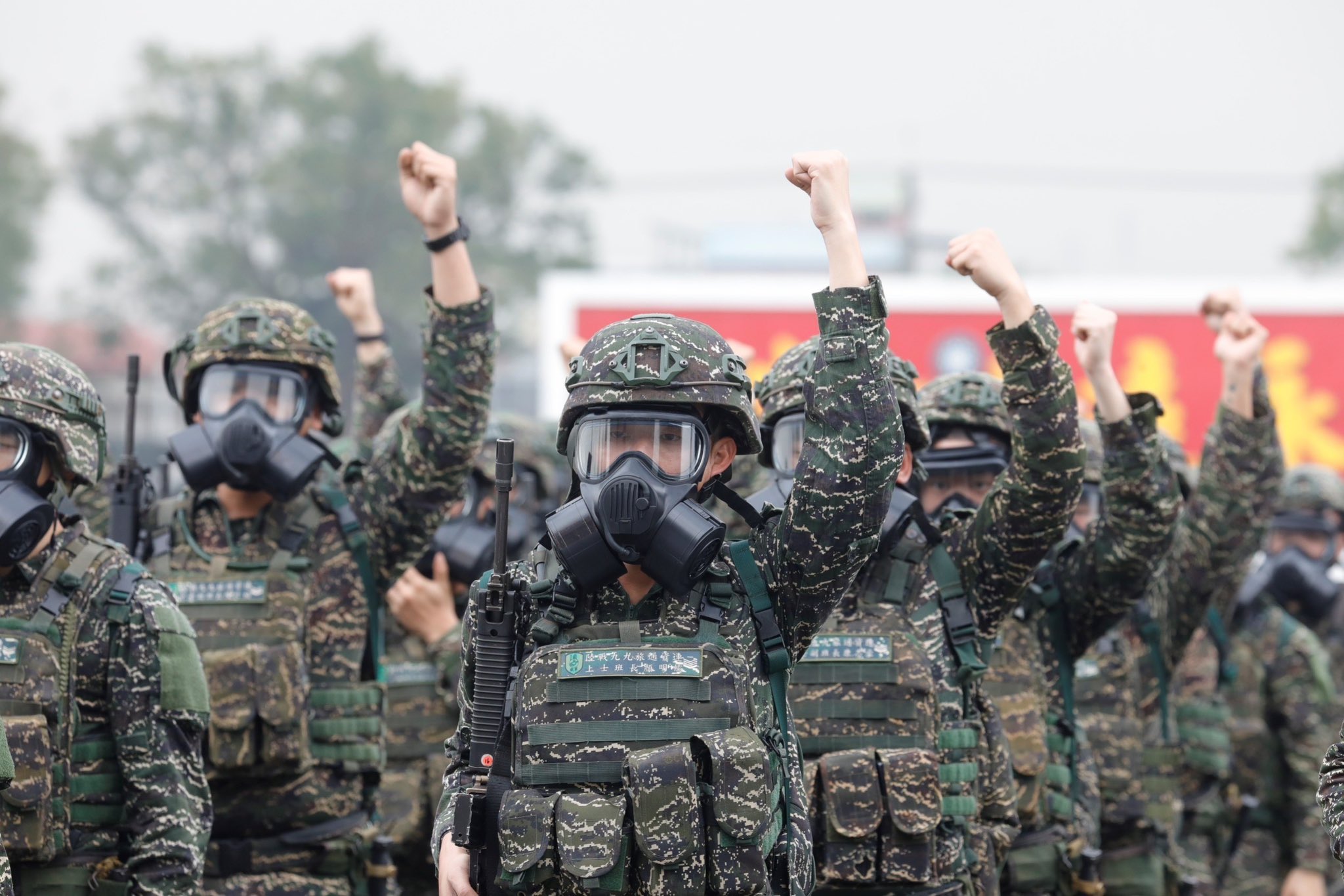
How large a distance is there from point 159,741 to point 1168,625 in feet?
15.6

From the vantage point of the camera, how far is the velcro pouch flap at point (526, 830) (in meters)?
3.80

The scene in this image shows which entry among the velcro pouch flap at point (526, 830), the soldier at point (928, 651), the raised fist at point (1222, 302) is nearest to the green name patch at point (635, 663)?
the velcro pouch flap at point (526, 830)

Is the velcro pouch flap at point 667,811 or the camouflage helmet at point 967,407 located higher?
the camouflage helmet at point 967,407

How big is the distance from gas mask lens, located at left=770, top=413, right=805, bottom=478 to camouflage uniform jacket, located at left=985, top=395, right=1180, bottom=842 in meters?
1.28

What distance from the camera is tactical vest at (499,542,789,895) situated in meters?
3.79

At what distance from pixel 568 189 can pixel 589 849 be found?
40188 mm

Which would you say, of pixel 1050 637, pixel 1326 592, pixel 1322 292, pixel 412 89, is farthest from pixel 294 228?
pixel 1050 637

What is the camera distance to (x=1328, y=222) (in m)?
42.9

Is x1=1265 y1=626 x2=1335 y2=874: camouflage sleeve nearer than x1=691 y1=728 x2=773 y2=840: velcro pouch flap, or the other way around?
x1=691 y1=728 x2=773 y2=840: velcro pouch flap

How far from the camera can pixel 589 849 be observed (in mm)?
3781

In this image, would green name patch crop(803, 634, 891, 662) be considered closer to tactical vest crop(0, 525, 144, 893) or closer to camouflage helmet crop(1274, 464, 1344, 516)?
tactical vest crop(0, 525, 144, 893)

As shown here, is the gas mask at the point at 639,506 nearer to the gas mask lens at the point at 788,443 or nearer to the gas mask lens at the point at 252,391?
the gas mask lens at the point at 788,443

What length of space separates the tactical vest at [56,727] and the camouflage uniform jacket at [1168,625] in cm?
420

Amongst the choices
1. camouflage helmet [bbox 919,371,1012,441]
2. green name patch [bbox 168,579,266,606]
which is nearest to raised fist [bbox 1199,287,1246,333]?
camouflage helmet [bbox 919,371,1012,441]
